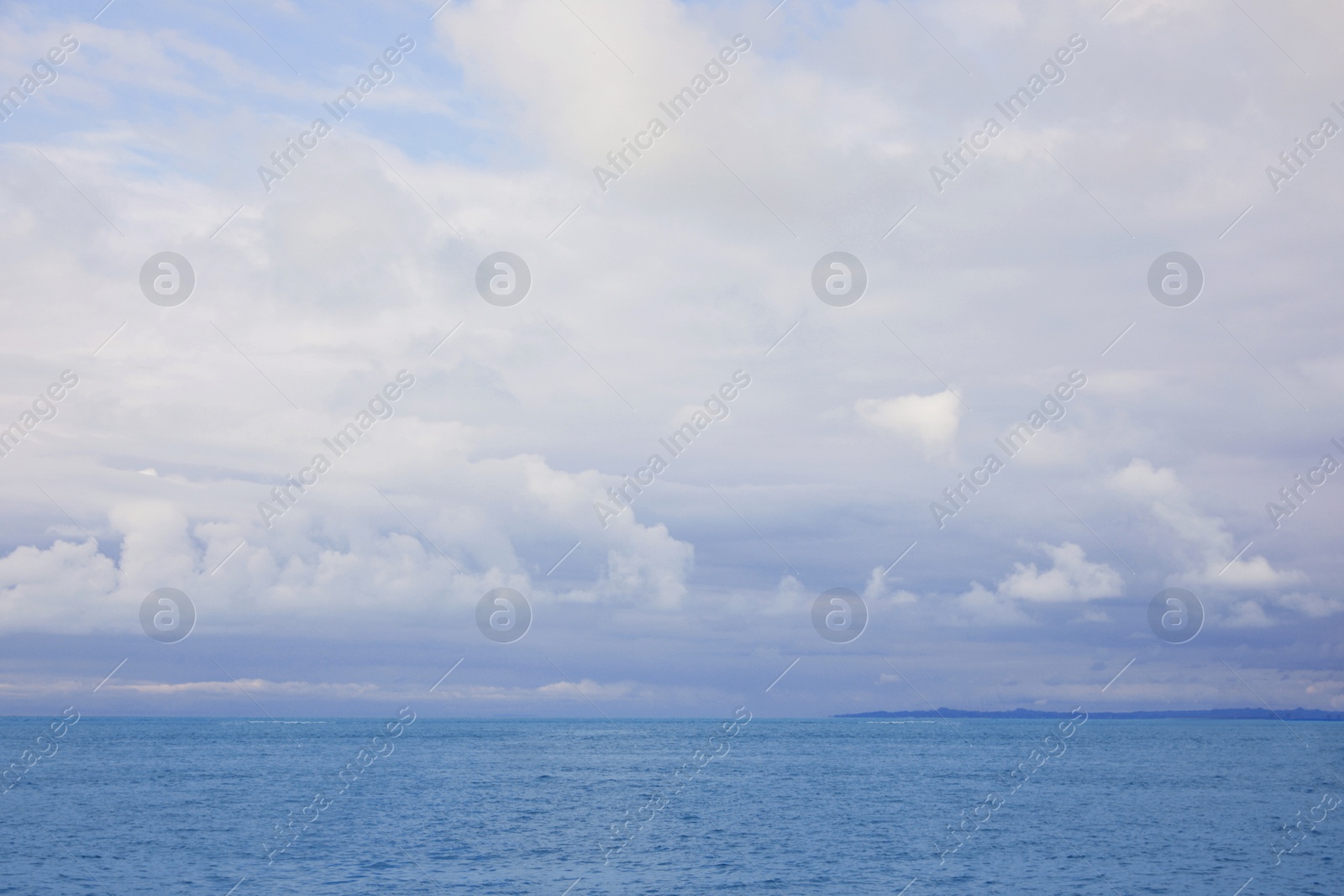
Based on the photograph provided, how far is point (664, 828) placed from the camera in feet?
182

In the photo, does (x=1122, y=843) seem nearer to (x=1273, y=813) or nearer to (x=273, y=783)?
→ (x=1273, y=813)

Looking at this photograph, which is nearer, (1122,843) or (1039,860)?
(1039,860)

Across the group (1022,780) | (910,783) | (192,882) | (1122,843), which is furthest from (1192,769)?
(192,882)

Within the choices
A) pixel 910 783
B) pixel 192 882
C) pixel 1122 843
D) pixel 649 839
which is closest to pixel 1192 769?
pixel 910 783

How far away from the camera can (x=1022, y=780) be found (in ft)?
282

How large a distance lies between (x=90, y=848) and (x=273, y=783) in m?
36.0

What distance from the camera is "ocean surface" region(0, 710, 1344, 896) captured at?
137 ft

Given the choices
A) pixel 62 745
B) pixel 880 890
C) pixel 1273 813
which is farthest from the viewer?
pixel 62 745

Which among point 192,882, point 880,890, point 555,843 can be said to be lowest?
point 880,890

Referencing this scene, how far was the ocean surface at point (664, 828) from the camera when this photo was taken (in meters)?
41.8

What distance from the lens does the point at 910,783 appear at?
85812mm

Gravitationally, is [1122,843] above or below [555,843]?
below

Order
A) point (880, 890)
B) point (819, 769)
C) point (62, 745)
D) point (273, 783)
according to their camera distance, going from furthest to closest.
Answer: point (62, 745) < point (819, 769) < point (273, 783) < point (880, 890)

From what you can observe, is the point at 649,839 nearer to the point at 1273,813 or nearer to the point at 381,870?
the point at 381,870
